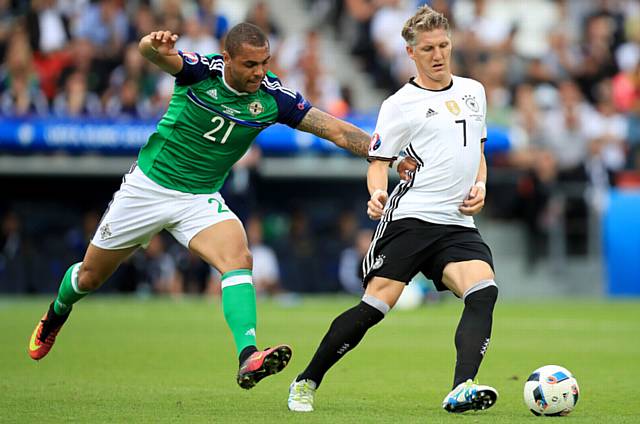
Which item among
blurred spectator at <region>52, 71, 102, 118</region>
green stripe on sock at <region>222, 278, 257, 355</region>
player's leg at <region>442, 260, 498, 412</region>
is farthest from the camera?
blurred spectator at <region>52, 71, 102, 118</region>

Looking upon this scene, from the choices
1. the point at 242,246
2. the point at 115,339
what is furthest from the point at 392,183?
the point at 242,246

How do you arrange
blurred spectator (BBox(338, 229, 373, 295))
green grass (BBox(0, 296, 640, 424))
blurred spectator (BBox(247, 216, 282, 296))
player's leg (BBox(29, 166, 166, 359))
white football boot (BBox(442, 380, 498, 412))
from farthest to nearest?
blurred spectator (BBox(338, 229, 373, 295))
blurred spectator (BBox(247, 216, 282, 296))
player's leg (BBox(29, 166, 166, 359))
green grass (BBox(0, 296, 640, 424))
white football boot (BBox(442, 380, 498, 412))

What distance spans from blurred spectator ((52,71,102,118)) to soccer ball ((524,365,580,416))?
44.7ft

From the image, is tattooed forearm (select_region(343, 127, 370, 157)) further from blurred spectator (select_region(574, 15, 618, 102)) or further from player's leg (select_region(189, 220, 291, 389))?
blurred spectator (select_region(574, 15, 618, 102))

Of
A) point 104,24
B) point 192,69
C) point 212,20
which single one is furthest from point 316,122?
point 212,20

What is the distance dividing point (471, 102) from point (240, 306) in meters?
1.93

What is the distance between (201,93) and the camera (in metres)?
8.12

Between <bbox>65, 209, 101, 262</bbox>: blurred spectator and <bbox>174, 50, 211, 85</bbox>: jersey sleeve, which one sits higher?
<bbox>174, 50, 211, 85</bbox>: jersey sleeve

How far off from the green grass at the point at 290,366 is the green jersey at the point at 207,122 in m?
1.49

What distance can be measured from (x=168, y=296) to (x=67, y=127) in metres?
3.31

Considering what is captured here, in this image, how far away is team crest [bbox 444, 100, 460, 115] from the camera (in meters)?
7.39

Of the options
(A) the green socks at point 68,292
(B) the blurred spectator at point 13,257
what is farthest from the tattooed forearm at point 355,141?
(B) the blurred spectator at point 13,257

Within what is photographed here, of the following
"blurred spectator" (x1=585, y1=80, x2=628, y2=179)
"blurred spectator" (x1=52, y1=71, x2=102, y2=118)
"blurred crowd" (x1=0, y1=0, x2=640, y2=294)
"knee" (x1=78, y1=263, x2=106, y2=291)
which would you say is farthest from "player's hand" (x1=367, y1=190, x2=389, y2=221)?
"blurred spectator" (x1=585, y1=80, x2=628, y2=179)

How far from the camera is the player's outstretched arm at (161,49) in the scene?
774 centimetres
